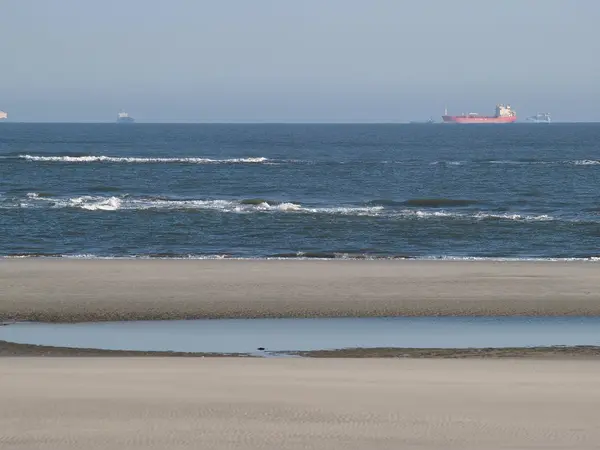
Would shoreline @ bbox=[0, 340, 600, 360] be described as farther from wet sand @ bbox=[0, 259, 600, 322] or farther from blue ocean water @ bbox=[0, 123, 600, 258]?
blue ocean water @ bbox=[0, 123, 600, 258]

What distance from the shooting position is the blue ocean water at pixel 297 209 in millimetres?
31234

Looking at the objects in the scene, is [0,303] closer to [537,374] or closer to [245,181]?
[537,374]

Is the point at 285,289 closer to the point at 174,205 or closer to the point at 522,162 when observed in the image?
the point at 174,205

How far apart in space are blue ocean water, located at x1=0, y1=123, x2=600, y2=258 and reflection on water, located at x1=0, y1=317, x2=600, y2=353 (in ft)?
37.6

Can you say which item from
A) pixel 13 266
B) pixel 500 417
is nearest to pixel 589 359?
pixel 500 417

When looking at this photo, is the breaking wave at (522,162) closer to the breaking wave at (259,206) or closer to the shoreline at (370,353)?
the breaking wave at (259,206)

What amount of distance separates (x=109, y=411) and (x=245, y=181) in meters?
48.9

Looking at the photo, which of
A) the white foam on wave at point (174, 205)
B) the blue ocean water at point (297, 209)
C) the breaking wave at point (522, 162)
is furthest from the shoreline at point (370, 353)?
the breaking wave at point (522, 162)

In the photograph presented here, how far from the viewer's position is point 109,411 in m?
10.6

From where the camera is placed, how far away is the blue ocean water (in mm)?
31234

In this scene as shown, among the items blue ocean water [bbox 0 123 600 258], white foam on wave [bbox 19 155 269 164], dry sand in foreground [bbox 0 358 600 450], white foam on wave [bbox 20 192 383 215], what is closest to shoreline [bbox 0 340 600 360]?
dry sand in foreground [bbox 0 358 600 450]

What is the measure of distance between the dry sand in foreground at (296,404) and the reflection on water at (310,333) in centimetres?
176

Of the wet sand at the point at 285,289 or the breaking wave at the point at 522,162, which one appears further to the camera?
the breaking wave at the point at 522,162

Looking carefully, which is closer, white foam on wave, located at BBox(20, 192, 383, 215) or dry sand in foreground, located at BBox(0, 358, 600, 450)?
dry sand in foreground, located at BBox(0, 358, 600, 450)
